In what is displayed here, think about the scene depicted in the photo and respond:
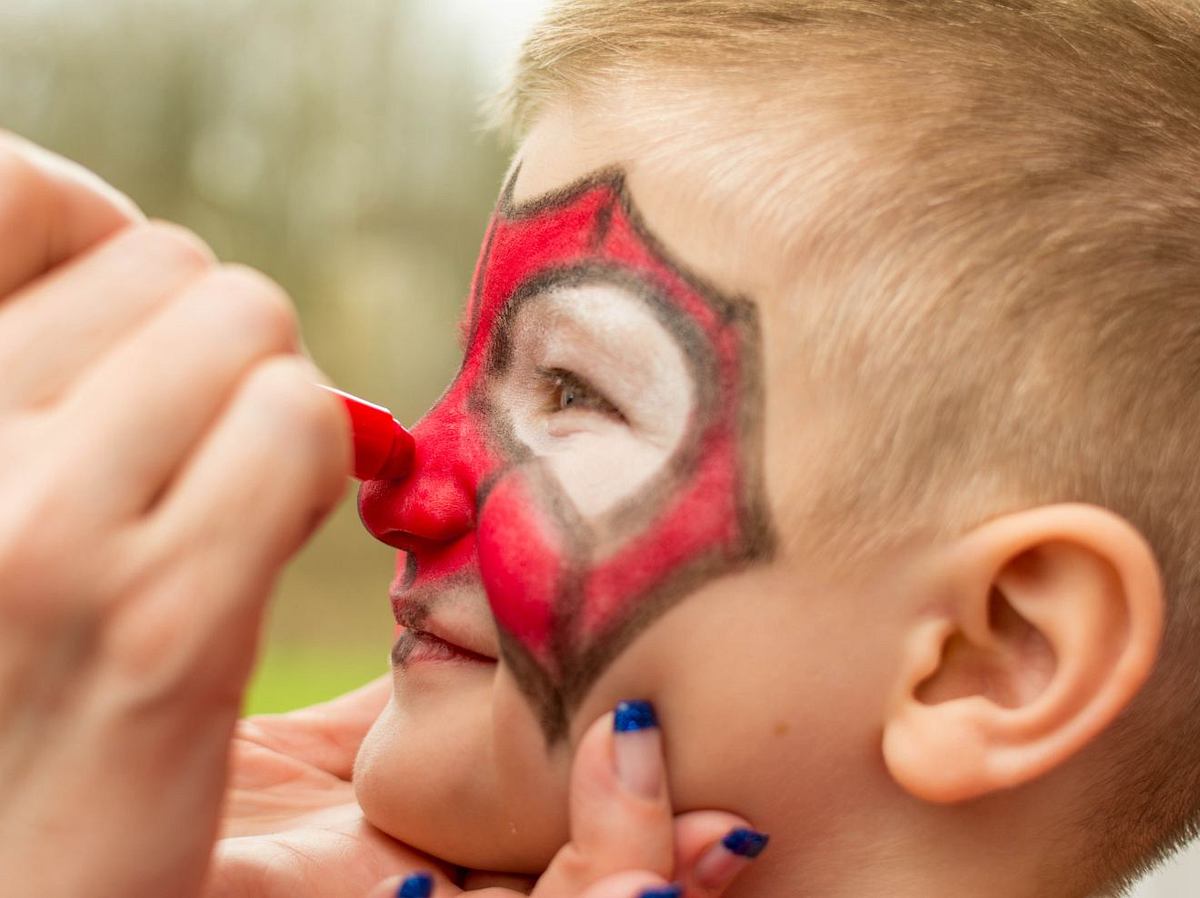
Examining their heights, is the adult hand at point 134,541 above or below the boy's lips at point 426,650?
above

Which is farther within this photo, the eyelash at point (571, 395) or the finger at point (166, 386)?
the eyelash at point (571, 395)

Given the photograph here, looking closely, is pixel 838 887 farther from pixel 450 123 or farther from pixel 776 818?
pixel 450 123

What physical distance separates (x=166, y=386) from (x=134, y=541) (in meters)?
0.07

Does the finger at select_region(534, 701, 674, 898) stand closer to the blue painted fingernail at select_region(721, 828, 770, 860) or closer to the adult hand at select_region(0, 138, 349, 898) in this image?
the blue painted fingernail at select_region(721, 828, 770, 860)

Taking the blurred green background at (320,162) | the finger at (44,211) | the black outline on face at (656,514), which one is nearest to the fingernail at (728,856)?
the black outline on face at (656,514)

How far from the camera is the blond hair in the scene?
0.78 metres

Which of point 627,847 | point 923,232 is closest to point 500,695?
point 627,847

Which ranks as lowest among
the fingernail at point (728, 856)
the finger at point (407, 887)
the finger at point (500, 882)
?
the finger at point (500, 882)

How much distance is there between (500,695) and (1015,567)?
326 mm

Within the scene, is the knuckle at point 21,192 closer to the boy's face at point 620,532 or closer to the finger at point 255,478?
the finger at point 255,478

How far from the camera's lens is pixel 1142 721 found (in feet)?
2.82

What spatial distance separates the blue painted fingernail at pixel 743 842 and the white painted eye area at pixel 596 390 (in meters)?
0.22

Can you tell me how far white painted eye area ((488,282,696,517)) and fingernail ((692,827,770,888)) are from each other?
0.72 ft

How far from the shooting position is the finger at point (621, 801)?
0.79 meters
